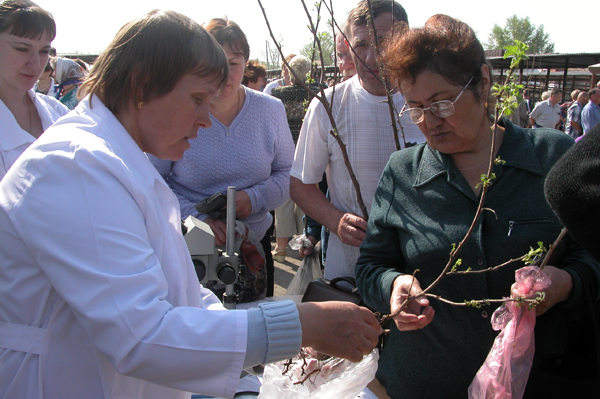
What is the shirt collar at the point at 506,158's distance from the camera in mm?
1575

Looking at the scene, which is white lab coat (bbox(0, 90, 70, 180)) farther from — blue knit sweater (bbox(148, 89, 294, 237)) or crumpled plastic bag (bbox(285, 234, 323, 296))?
crumpled plastic bag (bbox(285, 234, 323, 296))

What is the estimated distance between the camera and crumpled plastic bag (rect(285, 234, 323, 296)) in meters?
2.56

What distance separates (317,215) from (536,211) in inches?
41.2

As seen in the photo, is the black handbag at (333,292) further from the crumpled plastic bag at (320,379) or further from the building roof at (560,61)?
→ the building roof at (560,61)

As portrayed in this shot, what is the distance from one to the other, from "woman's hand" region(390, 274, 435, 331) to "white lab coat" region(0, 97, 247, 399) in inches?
23.7

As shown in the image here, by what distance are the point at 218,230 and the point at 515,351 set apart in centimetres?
146

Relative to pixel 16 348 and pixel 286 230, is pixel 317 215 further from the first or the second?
pixel 286 230

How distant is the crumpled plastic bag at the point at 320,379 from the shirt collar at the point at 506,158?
2.15 ft

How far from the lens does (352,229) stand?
6.81 ft

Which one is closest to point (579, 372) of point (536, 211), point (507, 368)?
point (507, 368)

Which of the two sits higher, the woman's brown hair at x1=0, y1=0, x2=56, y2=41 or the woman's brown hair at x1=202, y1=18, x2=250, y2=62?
the woman's brown hair at x1=0, y1=0, x2=56, y2=41

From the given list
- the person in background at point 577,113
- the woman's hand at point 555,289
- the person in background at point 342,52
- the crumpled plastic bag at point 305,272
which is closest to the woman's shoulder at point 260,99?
the person in background at point 342,52

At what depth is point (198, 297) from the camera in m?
1.36

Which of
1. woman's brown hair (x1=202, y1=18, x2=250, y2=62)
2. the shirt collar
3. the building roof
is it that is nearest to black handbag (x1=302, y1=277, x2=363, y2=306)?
the shirt collar
